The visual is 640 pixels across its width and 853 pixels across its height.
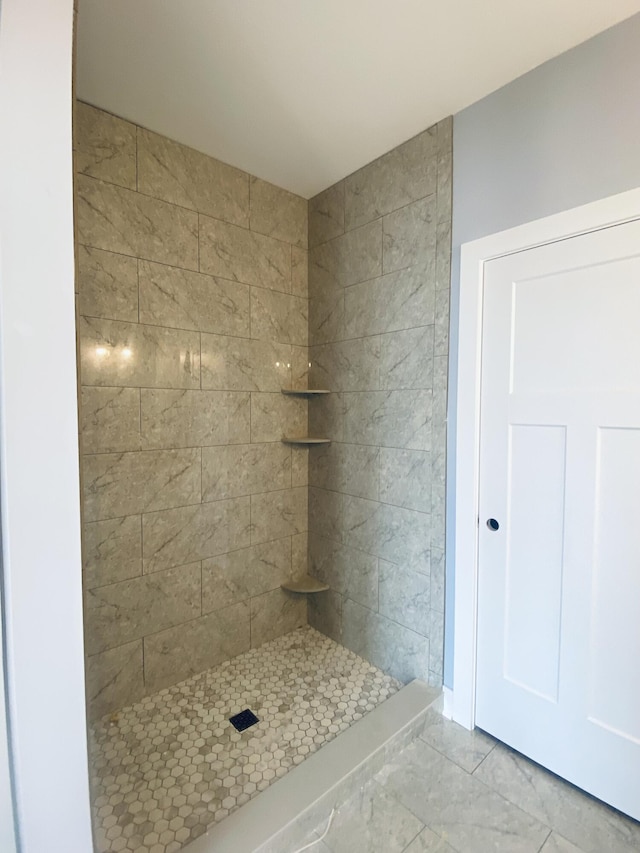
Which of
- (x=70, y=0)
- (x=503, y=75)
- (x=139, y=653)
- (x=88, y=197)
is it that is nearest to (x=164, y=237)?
(x=88, y=197)

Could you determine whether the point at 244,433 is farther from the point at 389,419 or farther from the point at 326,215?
the point at 326,215

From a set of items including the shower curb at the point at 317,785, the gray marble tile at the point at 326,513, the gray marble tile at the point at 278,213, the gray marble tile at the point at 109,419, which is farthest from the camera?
the gray marble tile at the point at 326,513

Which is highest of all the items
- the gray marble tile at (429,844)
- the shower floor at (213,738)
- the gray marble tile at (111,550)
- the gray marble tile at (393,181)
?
the gray marble tile at (393,181)

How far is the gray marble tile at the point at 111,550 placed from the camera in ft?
5.62

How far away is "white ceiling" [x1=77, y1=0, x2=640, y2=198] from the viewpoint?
1.25m

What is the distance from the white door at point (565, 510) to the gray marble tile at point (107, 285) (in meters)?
1.58

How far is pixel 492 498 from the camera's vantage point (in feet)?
5.38

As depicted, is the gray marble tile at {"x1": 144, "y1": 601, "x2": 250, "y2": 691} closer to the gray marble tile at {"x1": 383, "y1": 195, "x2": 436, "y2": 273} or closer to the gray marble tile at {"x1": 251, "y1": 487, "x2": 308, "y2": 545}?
the gray marble tile at {"x1": 251, "y1": 487, "x2": 308, "y2": 545}

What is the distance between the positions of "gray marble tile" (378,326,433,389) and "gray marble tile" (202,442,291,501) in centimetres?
79

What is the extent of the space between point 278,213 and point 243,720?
2648mm

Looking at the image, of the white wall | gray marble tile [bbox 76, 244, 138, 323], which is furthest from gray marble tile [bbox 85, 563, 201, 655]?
gray marble tile [bbox 76, 244, 138, 323]

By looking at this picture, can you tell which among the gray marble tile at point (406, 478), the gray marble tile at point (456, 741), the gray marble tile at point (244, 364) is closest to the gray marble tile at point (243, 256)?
the gray marble tile at point (244, 364)

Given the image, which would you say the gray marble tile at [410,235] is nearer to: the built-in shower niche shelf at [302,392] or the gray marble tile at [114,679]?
the built-in shower niche shelf at [302,392]

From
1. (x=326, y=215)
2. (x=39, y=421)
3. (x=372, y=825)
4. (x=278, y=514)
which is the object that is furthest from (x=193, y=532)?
(x=326, y=215)
